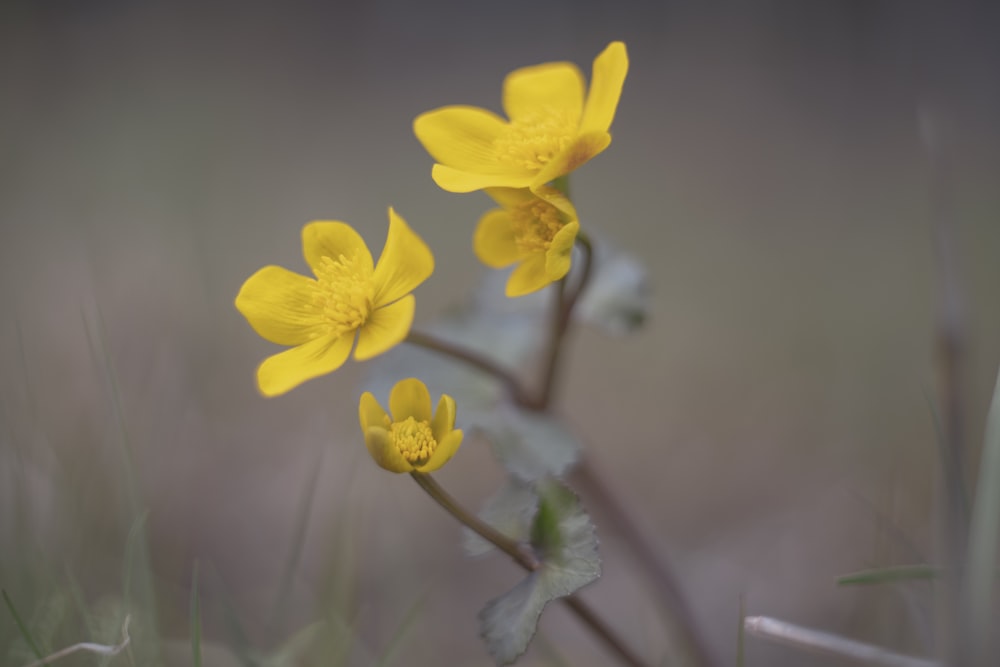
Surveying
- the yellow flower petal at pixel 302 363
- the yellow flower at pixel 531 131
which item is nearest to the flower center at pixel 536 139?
the yellow flower at pixel 531 131

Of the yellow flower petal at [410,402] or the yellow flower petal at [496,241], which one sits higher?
the yellow flower petal at [496,241]

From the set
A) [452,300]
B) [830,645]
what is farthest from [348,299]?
[452,300]

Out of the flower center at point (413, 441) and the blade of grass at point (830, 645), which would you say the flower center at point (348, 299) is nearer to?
the flower center at point (413, 441)

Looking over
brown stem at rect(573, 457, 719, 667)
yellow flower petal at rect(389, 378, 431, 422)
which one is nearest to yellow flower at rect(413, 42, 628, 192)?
yellow flower petal at rect(389, 378, 431, 422)

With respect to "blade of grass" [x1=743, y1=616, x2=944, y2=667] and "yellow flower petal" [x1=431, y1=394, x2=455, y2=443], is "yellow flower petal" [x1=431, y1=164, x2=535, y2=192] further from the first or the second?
"blade of grass" [x1=743, y1=616, x2=944, y2=667]

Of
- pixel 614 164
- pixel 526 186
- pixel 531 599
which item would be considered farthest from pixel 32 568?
pixel 614 164
